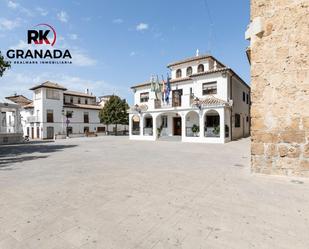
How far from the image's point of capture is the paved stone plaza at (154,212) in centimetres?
275

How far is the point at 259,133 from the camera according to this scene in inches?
245

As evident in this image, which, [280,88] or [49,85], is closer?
[280,88]

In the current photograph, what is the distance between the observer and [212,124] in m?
21.3

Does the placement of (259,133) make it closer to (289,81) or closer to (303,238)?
(289,81)

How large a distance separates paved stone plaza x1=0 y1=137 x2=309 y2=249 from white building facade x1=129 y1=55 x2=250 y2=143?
1373 cm

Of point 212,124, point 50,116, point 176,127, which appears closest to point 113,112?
point 50,116

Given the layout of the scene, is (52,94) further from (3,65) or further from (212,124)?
(212,124)

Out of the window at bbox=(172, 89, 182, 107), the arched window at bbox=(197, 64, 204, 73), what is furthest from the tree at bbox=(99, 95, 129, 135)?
the arched window at bbox=(197, 64, 204, 73)

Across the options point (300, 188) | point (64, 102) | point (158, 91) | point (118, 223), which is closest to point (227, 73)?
point (158, 91)

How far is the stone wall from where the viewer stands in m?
5.64

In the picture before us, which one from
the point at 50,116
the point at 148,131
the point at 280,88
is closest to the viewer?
the point at 280,88

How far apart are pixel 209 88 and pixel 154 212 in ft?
62.8

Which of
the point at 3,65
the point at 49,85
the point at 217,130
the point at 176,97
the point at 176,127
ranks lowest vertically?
the point at 217,130

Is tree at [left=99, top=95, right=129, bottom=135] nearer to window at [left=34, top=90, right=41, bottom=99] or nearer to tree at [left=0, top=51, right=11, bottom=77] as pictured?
window at [left=34, top=90, right=41, bottom=99]
